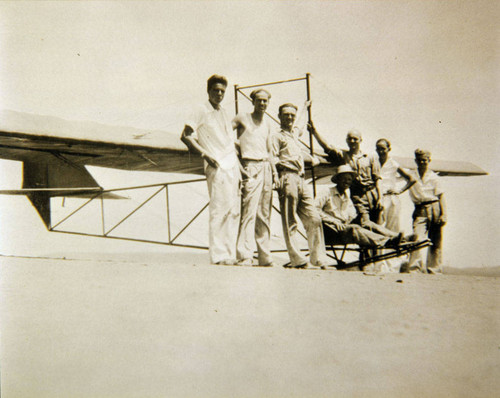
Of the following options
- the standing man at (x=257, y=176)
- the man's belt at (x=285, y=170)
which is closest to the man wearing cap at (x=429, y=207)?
the man's belt at (x=285, y=170)

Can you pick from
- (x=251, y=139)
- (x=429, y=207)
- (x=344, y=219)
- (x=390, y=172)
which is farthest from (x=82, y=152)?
(x=429, y=207)

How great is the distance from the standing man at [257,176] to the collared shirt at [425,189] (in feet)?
7.84

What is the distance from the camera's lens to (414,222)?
237 inches

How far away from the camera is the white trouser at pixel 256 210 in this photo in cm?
454

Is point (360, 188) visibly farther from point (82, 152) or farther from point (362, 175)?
point (82, 152)

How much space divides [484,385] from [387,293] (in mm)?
1108

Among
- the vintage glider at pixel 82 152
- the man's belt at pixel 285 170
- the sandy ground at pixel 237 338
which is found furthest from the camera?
the vintage glider at pixel 82 152

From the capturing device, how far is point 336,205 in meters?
5.46

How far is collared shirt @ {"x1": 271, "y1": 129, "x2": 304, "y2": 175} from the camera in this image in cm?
493

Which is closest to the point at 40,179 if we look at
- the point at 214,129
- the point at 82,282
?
the point at 214,129

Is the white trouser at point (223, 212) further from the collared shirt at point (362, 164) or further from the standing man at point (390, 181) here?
the standing man at point (390, 181)

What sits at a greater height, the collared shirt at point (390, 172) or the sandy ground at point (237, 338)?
the collared shirt at point (390, 172)

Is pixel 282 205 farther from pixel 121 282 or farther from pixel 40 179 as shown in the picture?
pixel 40 179

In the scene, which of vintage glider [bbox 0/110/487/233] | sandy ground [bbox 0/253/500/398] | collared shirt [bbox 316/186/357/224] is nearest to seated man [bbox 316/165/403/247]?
collared shirt [bbox 316/186/357/224]
